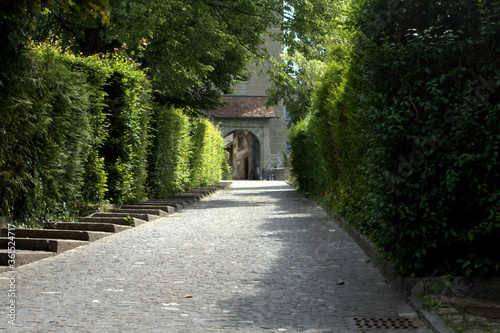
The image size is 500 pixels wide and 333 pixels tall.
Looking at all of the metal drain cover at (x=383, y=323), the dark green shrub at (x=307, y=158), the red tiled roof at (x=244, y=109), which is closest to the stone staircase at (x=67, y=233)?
the metal drain cover at (x=383, y=323)

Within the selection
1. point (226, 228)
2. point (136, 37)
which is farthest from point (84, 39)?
point (226, 228)

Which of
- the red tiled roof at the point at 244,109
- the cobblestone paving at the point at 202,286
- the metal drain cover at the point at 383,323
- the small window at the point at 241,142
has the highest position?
the red tiled roof at the point at 244,109

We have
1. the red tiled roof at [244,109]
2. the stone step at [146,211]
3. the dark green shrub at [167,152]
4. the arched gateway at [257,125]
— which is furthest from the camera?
the arched gateway at [257,125]

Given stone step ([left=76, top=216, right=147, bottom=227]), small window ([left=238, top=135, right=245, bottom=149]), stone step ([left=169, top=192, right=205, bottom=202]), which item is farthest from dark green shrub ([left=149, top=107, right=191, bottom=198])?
small window ([left=238, top=135, right=245, bottom=149])

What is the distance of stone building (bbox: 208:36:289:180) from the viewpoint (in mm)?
45906

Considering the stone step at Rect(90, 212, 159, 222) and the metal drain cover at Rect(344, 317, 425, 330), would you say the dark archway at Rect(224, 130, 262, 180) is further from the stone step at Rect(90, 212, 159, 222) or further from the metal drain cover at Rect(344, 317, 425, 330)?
the metal drain cover at Rect(344, 317, 425, 330)

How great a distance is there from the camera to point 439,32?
529 centimetres

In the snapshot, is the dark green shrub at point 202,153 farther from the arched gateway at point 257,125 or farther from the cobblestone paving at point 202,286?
the cobblestone paving at point 202,286

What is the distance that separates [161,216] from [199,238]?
3.68 m

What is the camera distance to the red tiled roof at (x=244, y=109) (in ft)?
149

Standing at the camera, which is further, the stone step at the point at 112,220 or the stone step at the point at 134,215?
the stone step at the point at 134,215

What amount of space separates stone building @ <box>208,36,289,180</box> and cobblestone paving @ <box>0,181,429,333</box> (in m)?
33.3

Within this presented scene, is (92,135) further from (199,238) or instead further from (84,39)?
(84,39)

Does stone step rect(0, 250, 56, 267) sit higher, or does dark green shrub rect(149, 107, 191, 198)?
dark green shrub rect(149, 107, 191, 198)
